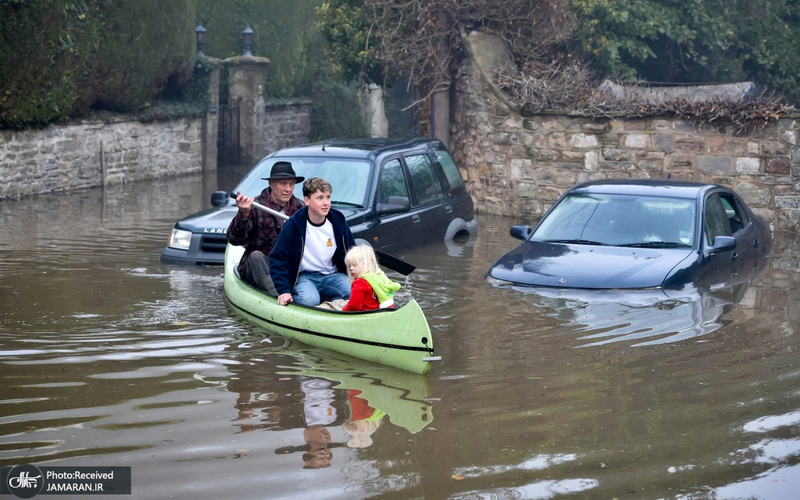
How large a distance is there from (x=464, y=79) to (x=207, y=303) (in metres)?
10.4

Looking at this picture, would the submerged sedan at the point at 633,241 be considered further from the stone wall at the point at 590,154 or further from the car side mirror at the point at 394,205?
the stone wall at the point at 590,154

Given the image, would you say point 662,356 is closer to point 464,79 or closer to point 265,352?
point 265,352

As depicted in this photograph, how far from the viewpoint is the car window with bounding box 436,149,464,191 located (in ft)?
49.9

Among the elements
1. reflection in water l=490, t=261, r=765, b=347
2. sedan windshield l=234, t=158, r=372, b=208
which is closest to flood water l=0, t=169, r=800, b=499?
reflection in water l=490, t=261, r=765, b=347

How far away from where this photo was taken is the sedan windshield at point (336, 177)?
521 inches

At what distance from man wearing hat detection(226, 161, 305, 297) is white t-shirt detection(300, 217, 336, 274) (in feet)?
2.78

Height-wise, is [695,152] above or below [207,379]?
above

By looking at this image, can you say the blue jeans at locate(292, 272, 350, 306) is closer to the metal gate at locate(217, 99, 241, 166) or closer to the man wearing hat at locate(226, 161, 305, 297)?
the man wearing hat at locate(226, 161, 305, 297)

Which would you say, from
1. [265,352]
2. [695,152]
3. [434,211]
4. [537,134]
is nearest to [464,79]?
[537,134]

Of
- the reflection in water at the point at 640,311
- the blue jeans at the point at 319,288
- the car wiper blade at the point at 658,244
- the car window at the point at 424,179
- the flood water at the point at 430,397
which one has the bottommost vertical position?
the flood water at the point at 430,397

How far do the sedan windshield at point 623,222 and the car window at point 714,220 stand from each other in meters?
0.22

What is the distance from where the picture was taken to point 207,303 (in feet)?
36.7

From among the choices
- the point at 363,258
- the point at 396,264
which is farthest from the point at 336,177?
the point at 363,258

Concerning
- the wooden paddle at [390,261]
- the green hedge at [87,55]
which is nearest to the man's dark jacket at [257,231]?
the wooden paddle at [390,261]
